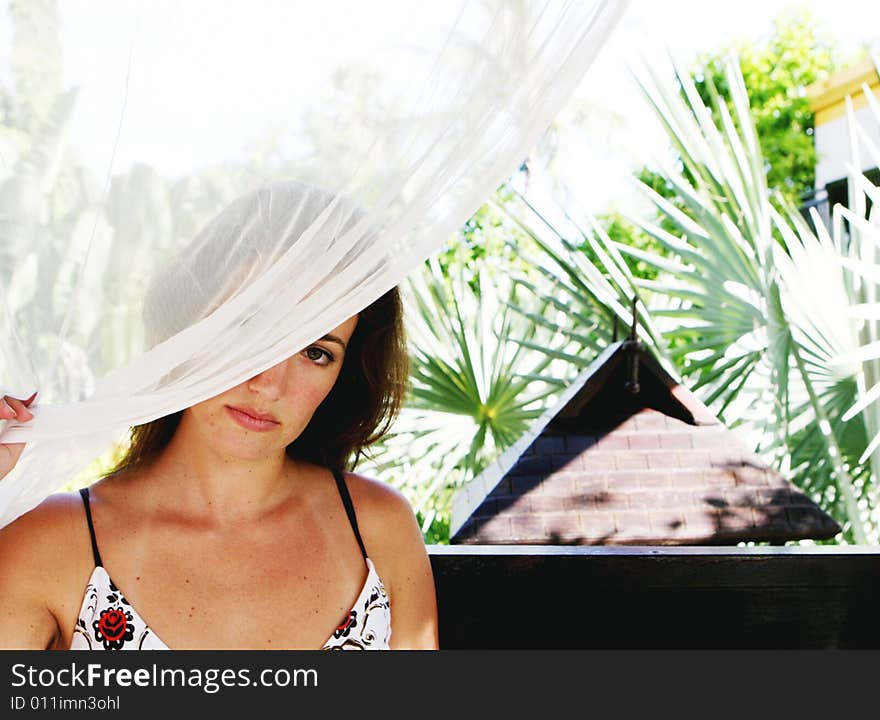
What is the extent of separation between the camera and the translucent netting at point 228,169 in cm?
86

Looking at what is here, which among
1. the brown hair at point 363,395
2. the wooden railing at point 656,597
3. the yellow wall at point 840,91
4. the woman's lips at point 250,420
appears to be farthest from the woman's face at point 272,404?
the yellow wall at point 840,91

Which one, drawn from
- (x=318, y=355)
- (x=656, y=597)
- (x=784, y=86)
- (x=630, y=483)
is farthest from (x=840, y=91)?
(x=318, y=355)

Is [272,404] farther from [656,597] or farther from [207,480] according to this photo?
[656,597]

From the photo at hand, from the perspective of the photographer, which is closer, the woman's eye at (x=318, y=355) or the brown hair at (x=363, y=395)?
the woman's eye at (x=318, y=355)

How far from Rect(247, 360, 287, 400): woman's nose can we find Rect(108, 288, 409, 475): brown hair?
22cm

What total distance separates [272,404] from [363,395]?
0.29m

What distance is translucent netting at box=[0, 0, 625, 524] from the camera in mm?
860

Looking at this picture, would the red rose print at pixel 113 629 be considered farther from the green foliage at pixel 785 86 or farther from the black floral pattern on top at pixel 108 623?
the green foliage at pixel 785 86

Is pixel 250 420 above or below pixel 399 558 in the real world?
above

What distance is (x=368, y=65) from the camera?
0.90 meters

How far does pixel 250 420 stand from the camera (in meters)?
1.17

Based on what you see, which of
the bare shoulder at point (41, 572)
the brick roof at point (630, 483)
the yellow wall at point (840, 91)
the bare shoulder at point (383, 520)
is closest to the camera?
the bare shoulder at point (41, 572)

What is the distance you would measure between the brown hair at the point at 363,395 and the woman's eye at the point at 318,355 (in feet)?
0.51

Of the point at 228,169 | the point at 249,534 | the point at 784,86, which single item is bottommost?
the point at 249,534
